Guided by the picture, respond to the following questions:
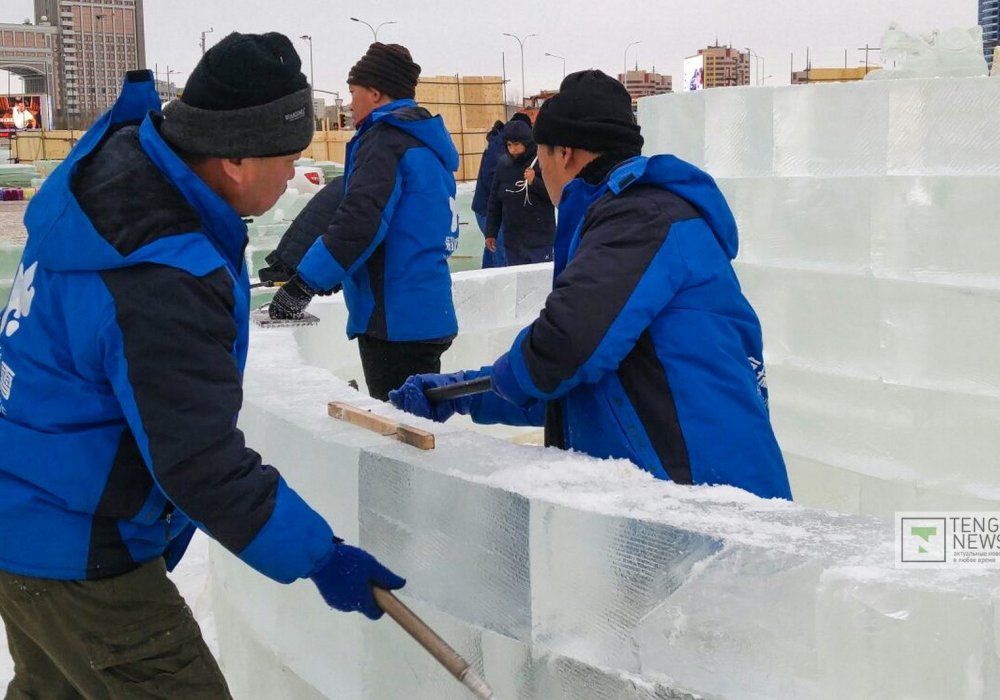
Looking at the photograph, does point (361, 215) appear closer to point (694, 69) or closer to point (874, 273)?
point (874, 273)

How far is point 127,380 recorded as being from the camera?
1.74 metres

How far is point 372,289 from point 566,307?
2126 millimetres

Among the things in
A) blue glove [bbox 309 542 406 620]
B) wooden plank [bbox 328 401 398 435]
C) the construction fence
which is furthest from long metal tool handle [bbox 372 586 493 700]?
the construction fence

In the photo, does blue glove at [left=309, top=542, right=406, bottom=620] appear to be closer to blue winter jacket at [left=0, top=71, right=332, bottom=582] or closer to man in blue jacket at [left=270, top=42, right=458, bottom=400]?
blue winter jacket at [left=0, top=71, right=332, bottom=582]

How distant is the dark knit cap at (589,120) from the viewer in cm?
257

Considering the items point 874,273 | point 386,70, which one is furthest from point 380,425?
point 874,273

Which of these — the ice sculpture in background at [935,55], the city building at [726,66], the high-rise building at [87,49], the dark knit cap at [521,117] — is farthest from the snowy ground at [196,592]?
the high-rise building at [87,49]

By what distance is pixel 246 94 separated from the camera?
6.26ft

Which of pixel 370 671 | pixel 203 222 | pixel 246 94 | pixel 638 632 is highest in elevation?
pixel 246 94

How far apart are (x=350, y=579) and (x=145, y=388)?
1.61 ft

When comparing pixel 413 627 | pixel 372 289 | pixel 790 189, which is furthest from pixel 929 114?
pixel 413 627

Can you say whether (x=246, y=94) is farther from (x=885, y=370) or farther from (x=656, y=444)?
(x=885, y=370)

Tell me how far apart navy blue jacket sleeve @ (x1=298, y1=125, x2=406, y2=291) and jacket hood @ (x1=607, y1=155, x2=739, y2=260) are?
1840 millimetres

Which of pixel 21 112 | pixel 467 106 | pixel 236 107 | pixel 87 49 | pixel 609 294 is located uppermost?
pixel 87 49
